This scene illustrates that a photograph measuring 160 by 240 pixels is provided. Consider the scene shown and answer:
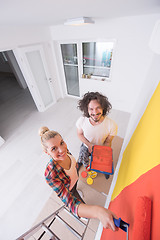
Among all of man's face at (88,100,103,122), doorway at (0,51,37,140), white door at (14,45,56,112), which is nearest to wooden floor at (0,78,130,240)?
doorway at (0,51,37,140)

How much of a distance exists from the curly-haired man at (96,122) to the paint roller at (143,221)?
0.97m

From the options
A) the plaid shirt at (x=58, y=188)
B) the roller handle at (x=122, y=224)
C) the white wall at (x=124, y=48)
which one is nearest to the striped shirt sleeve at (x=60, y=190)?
the plaid shirt at (x=58, y=188)

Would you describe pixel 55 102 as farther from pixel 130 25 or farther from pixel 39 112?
pixel 130 25

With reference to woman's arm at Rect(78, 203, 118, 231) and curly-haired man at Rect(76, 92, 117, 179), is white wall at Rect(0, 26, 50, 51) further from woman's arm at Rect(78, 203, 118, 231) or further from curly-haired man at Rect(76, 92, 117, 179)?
woman's arm at Rect(78, 203, 118, 231)

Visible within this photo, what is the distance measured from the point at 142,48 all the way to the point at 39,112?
361 cm

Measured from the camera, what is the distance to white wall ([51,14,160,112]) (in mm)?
2229

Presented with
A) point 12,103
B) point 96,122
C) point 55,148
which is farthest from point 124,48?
point 12,103

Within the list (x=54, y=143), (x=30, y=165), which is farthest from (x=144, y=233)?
(x=30, y=165)

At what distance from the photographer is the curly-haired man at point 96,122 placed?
50.0 inches

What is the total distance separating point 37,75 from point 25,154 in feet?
8.10

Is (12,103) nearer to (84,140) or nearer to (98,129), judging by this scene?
(84,140)

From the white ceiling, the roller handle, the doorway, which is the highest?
the white ceiling

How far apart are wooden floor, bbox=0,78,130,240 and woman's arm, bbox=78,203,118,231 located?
79 cm

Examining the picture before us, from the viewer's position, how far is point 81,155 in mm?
1667
